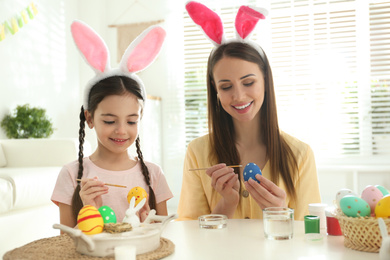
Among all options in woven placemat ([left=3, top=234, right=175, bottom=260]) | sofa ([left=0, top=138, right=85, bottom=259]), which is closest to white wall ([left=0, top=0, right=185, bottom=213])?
sofa ([left=0, top=138, right=85, bottom=259])

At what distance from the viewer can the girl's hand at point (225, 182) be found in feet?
4.52

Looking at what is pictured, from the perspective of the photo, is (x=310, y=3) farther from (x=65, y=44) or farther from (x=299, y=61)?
(x=65, y=44)

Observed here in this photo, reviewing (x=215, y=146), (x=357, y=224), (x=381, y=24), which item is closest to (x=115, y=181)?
(x=215, y=146)

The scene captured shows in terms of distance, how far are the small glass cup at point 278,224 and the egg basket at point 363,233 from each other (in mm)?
143

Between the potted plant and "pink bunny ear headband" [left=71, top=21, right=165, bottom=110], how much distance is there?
8.38ft

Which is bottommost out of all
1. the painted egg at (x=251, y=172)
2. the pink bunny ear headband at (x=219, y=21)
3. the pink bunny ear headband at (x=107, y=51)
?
the painted egg at (x=251, y=172)

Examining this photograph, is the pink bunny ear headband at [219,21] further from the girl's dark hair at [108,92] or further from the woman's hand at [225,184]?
the woman's hand at [225,184]

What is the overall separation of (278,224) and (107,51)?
2.83 feet

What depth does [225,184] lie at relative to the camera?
1424 mm


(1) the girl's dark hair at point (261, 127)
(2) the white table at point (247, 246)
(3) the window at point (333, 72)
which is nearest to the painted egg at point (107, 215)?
(2) the white table at point (247, 246)

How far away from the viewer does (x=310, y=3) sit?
4.75 meters

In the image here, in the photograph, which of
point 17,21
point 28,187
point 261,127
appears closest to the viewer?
point 261,127

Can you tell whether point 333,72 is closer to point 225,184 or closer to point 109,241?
point 225,184

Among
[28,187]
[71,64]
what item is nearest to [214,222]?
[28,187]
